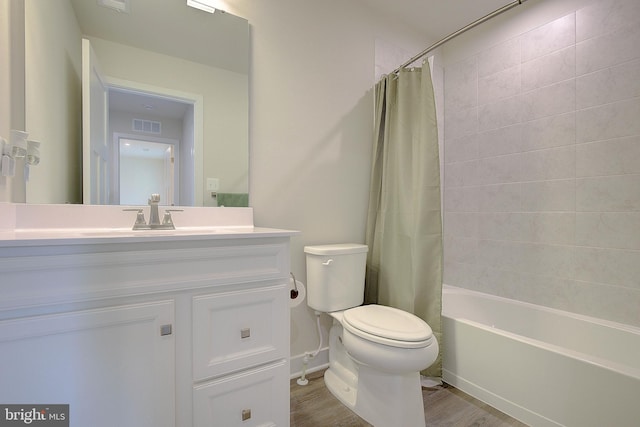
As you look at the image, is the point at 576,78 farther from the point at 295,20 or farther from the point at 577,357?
the point at 295,20

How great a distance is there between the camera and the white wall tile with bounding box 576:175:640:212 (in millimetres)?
1558

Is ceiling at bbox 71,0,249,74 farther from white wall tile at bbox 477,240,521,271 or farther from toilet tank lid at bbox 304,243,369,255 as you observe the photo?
white wall tile at bbox 477,240,521,271

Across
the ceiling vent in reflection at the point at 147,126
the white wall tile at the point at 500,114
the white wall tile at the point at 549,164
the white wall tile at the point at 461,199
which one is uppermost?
the white wall tile at the point at 500,114

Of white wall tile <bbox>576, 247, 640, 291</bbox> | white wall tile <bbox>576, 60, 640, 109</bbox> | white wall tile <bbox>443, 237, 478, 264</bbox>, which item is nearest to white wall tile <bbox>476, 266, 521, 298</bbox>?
white wall tile <bbox>443, 237, 478, 264</bbox>

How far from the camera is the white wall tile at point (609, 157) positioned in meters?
1.56

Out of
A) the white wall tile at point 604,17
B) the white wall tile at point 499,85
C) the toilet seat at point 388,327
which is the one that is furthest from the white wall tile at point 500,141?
the toilet seat at point 388,327

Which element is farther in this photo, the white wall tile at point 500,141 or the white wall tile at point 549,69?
the white wall tile at point 500,141

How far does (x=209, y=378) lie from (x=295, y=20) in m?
1.91

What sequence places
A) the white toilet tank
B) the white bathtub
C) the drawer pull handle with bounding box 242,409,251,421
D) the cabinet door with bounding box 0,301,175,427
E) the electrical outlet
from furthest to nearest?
the white toilet tank → the electrical outlet → the white bathtub → the drawer pull handle with bounding box 242,409,251,421 → the cabinet door with bounding box 0,301,175,427

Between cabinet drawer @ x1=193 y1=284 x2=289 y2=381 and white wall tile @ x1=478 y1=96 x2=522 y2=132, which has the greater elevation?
white wall tile @ x1=478 y1=96 x2=522 y2=132

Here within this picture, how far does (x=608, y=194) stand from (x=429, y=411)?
5.01ft

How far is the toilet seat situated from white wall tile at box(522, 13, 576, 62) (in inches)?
74.8

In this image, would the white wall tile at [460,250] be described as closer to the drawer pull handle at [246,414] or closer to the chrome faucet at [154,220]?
the drawer pull handle at [246,414]

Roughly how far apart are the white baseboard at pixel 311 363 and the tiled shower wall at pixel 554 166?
4.07ft
